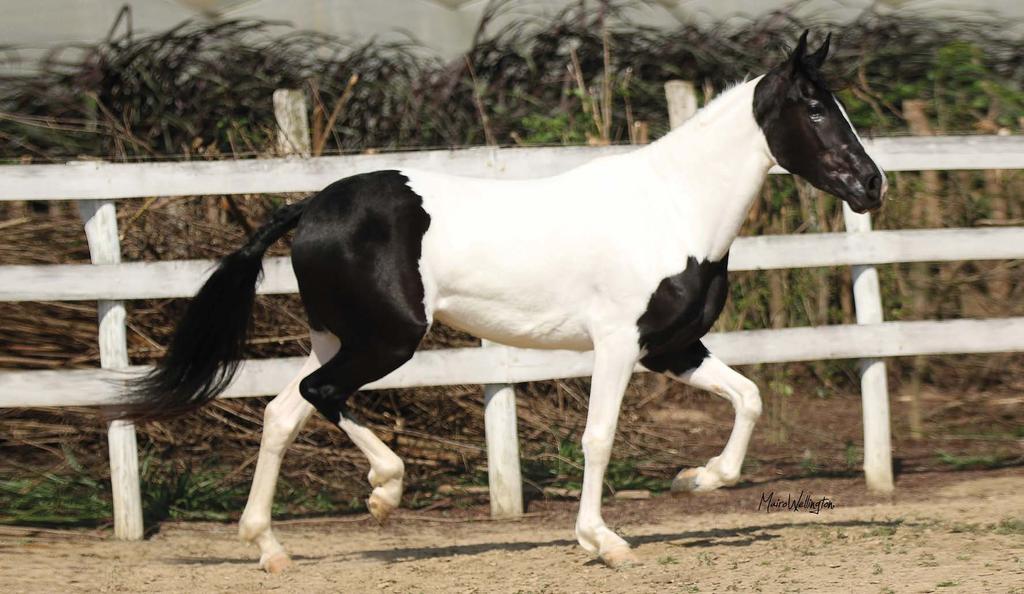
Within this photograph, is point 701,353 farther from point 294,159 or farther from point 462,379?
point 294,159

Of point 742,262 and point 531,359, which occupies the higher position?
point 742,262

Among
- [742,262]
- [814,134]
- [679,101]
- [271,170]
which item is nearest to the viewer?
[814,134]

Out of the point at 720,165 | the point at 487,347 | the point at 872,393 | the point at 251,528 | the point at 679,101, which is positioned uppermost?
the point at 720,165

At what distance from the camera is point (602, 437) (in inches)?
177

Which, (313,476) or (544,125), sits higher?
(544,125)

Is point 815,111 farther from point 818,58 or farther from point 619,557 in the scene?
point 619,557

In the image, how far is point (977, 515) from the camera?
5.15m

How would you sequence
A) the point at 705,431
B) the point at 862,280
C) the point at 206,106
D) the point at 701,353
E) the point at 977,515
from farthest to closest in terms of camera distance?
the point at 206,106 < the point at 705,431 < the point at 862,280 < the point at 977,515 < the point at 701,353

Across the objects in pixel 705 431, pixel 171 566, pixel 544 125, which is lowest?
pixel 705 431

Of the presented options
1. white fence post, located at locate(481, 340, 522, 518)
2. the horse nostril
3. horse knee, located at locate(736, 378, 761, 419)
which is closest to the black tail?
white fence post, located at locate(481, 340, 522, 518)

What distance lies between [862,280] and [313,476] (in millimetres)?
2756

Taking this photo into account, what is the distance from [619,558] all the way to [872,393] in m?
2.09

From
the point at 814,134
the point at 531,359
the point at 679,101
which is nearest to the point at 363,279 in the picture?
the point at 531,359

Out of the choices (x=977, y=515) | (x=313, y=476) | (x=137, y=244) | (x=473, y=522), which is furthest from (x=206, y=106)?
(x=977, y=515)
